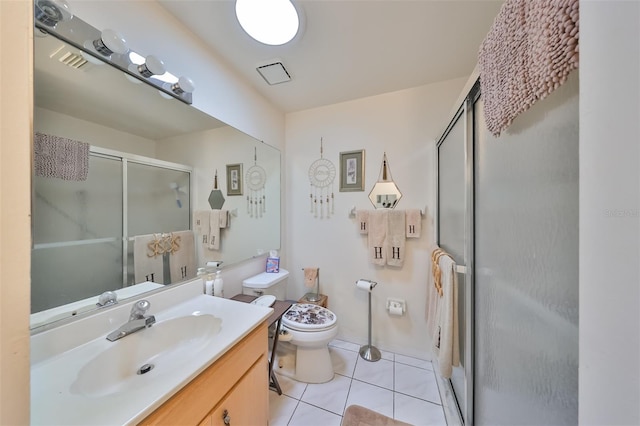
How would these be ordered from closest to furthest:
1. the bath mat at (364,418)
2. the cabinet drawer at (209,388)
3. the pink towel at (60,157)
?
the cabinet drawer at (209,388)
the pink towel at (60,157)
the bath mat at (364,418)

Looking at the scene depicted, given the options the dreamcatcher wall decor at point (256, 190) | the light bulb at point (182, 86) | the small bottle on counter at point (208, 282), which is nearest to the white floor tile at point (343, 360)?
the small bottle on counter at point (208, 282)

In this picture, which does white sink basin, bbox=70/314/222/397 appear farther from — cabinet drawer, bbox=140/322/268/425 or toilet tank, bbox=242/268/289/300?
toilet tank, bbox=242/268/289/300

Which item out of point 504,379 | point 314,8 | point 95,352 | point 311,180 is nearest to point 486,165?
point 504,379

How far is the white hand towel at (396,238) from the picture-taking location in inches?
69.0

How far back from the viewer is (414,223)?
1.73 meters

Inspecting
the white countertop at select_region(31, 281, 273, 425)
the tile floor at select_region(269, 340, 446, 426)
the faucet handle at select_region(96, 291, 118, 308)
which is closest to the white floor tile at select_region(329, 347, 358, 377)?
the tile floor at select_region(269, 340, 446, 426)

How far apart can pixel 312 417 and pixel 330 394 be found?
193 millimetres

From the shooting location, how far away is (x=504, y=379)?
75cm

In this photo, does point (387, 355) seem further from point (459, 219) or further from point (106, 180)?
point (106, 180)

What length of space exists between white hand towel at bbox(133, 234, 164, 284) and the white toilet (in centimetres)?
91

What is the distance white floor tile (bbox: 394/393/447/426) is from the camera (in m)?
1.25

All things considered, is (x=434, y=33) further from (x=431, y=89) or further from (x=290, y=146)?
(x=290, y=146)

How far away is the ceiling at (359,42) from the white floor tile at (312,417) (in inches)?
90.6

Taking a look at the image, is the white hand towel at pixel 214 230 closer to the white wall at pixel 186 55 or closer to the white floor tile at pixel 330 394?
the white wall at pixel 186 55
